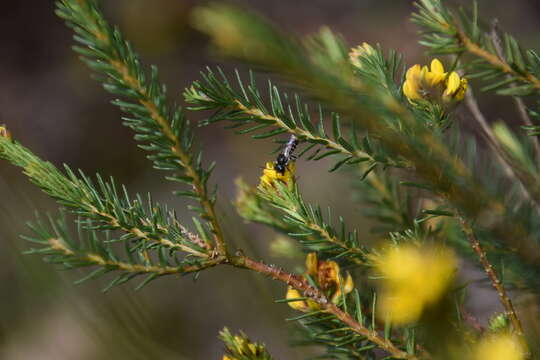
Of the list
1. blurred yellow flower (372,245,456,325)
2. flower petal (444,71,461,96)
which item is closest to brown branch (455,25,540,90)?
flower petal (444,71,461,96)

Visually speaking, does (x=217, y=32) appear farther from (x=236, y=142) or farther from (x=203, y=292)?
(x=236, y=142)

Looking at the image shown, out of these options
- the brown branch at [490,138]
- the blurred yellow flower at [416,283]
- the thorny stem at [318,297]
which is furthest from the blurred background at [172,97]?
the blurred yellow flower at [416,283]

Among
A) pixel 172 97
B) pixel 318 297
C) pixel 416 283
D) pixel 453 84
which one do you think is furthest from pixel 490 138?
pixel 172 97

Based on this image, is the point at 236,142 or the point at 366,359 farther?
the point at 236,142

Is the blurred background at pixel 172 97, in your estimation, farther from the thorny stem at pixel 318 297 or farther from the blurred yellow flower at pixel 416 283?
the blurred yellow flower at pixel 416 283

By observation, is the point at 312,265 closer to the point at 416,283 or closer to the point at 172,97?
the point at 416,283

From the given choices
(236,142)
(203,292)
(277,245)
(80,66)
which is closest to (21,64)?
(80,66)

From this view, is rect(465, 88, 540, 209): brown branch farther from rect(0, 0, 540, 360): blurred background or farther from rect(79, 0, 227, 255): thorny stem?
rect(0, 0, 540, 360): blurred background
